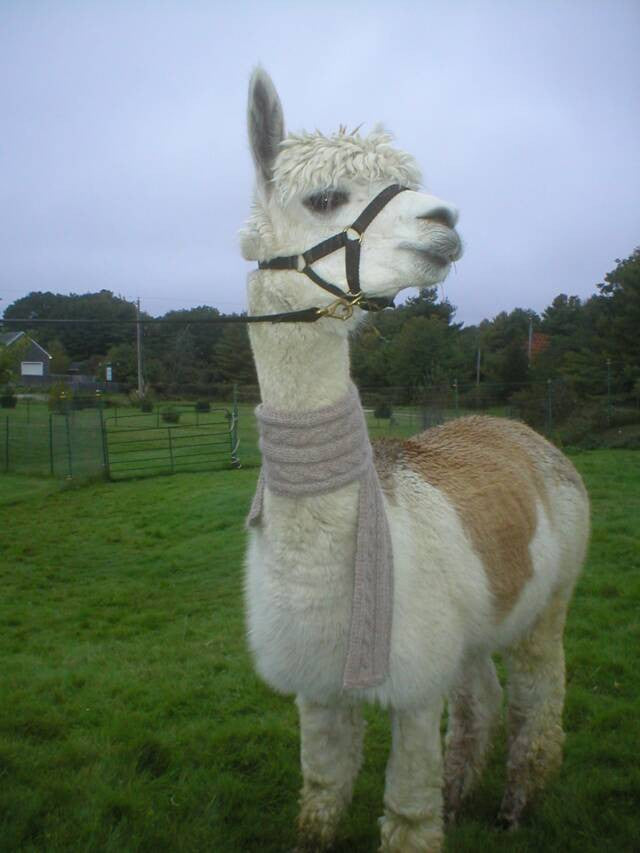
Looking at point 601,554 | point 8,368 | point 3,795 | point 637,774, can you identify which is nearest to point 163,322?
point 3,795

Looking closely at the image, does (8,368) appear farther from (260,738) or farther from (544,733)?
(544,733)

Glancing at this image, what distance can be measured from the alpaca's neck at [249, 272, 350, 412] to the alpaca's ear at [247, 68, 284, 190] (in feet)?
1.55

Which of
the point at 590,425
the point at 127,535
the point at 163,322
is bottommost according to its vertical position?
the point at 127,535

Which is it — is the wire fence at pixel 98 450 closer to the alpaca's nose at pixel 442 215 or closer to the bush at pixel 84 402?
the bush at pixel 84 402

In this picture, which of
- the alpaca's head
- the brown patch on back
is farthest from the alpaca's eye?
the brown patch on back

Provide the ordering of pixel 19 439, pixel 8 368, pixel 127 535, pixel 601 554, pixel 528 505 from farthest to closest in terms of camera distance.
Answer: pixel 19 439
pixel 8 368
pixel 127 535
pixel 601 554
pixel 528 505

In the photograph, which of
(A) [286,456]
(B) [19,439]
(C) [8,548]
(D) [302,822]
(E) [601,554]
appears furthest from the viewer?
(B) [19,439]

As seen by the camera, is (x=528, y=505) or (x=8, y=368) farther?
(x=8, y=368)

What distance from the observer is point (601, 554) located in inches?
271

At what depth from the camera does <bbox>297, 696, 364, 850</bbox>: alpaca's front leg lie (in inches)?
102

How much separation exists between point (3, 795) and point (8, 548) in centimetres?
663

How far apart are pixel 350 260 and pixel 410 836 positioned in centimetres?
204

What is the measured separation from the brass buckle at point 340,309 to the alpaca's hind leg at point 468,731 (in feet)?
6.59

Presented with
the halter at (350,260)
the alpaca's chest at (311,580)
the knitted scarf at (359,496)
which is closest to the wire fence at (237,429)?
the alpaca's chest at (311,580)
